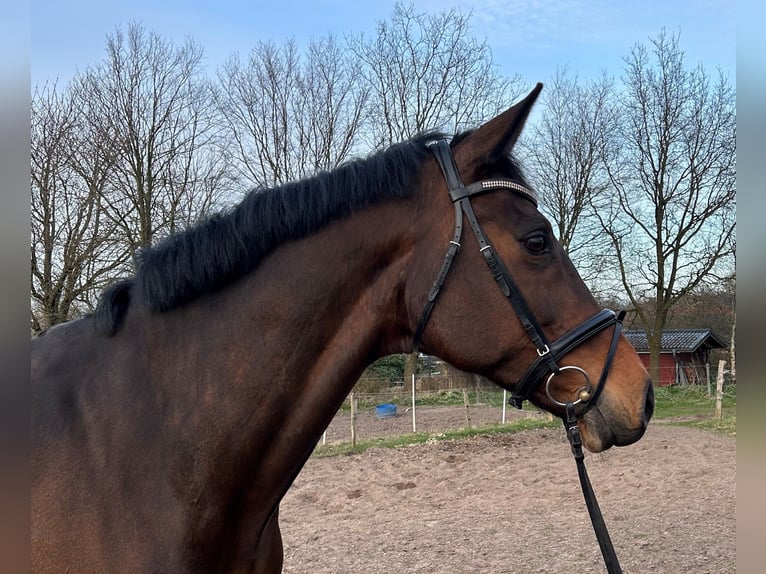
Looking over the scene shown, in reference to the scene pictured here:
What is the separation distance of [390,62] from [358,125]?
13.2ft

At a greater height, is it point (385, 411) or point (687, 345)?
point (687, 345)

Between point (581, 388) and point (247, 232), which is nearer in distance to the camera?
point (581, 388)

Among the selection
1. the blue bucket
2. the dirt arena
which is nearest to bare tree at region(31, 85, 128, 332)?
the dirt arena

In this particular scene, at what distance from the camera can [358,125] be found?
27.0 metres

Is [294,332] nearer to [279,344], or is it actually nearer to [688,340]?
[279,344]

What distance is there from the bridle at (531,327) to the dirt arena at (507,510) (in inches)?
196

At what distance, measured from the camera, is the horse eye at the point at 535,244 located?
6.75 feet

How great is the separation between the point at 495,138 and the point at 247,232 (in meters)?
1.00

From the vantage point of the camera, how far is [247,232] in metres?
2.14

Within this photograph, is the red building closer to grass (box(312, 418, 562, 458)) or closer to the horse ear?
grass (box(312, 418, 562, 458))

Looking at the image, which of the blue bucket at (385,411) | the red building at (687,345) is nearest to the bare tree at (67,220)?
the blue bucket at (385,411)

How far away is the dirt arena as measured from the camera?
660 cm

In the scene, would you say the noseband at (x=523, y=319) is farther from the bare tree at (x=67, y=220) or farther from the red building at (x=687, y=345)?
the red building at (x=687, y=345)

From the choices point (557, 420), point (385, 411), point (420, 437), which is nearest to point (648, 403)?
point (420, 437)
